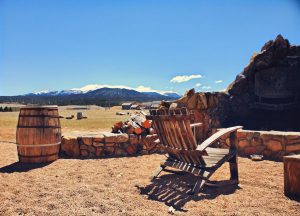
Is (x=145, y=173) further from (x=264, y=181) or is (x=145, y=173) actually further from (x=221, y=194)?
(x=264, y=181)

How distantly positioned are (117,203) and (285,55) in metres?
8.81

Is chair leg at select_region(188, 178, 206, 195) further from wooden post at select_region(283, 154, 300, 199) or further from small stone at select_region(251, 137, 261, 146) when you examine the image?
small stone at select_region(251, 137, 261, 146)

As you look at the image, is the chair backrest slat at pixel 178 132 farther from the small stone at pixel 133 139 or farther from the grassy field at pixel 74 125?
the grassy field at pixel 74 125

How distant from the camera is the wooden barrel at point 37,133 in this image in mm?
5777

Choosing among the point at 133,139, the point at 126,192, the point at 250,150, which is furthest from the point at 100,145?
the point at 250,150

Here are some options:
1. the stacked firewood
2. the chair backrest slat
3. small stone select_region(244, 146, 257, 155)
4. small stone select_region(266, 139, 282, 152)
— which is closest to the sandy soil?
small stone select_region(266, 139, 282, 152)

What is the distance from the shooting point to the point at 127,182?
15.2 ft

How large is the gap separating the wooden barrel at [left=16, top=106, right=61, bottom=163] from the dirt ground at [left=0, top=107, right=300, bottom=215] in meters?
0.29

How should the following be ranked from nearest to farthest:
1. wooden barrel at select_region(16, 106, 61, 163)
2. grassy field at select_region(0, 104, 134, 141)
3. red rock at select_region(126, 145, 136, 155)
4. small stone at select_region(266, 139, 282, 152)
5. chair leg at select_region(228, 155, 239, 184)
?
chair leg at select_region(228, 155, 239, 184), wooden barrel at select_region(16, 106, 61, 163), small stone at select_region(266, 139, 282, 152), red rock at select_region(126, 145, 136, 155), grassy field at select_region(0, 104, 134, 141)

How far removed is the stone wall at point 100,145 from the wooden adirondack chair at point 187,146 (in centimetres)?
244

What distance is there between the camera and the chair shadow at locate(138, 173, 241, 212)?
3747mm

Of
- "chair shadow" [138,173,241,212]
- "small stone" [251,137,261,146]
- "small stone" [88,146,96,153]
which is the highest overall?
"small stone" [251,137,261,146]

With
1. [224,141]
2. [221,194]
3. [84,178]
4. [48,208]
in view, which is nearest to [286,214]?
[221,194]

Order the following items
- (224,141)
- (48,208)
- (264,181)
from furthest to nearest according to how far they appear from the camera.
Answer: (224,141) < (264,181) < (48,208)
